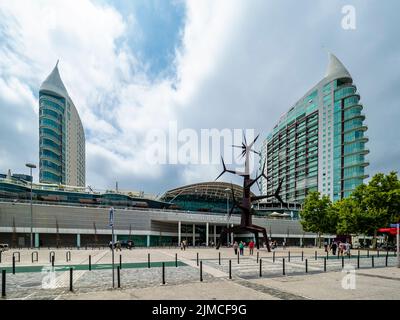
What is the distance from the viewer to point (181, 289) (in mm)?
10625

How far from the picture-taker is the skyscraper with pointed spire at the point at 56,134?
332ft

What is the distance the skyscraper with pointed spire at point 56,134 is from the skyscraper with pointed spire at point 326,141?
103 meters

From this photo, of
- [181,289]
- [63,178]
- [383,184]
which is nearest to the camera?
[181,289]

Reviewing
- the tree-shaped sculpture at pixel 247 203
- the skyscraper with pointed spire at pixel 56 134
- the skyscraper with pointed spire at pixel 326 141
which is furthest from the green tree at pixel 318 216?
the skyscraper with pointed spire at pixel 56 134

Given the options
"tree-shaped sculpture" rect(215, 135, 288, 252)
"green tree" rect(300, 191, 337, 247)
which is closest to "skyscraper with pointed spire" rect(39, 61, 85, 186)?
"tree-shaped sculpture" rect(215, 135, 288, 252)

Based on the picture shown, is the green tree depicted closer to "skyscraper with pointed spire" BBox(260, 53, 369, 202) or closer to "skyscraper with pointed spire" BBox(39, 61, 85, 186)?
"skyscraper with pointed spire" BBox(260, 53, 369, 202)

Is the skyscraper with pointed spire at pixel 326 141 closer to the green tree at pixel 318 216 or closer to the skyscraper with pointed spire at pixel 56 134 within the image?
the green tree at pixel 318 216

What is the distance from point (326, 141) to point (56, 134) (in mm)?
108561

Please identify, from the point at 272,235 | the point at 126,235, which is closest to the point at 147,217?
the point at 126,235

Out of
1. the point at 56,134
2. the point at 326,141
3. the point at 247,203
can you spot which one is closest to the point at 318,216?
the point at 247,203

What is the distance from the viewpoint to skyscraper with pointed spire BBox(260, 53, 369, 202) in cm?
10181

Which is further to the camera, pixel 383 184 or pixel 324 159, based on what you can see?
pixel 324 159
